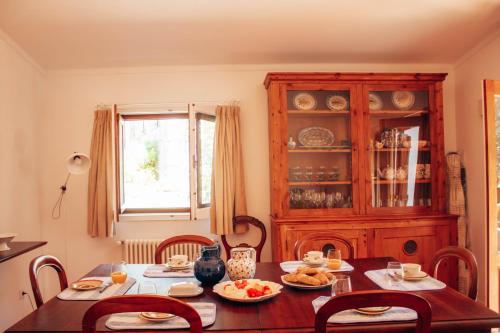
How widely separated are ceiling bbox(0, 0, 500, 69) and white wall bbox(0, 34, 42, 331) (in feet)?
0.71

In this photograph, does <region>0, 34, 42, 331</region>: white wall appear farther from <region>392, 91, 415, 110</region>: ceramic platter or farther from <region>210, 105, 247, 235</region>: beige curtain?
<region>392, 91, 415, 110</region>: ceramic platter

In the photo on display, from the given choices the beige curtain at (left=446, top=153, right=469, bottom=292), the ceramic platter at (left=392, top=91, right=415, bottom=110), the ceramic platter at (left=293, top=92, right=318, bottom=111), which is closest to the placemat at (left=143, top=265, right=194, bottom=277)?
the ceramic platter at (left=293, top=92, right=318, bottom=111)

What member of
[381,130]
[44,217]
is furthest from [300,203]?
[44,217]

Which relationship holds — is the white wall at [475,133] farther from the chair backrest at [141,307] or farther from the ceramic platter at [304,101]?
the chair backrest at [141,307]

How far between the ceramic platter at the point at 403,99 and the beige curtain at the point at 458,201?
0.61 meters

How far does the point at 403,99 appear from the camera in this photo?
338 cm

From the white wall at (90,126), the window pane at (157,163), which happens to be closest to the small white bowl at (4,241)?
the white wall at (90,126)

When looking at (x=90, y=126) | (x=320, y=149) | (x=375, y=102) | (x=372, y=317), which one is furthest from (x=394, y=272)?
(x=90, y=126)

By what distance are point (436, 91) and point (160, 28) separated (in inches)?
93.1

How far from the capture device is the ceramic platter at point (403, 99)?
132 inches

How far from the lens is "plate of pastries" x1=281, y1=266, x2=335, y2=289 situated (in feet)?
5.73

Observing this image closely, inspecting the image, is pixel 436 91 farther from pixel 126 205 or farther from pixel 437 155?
pixel 126 205

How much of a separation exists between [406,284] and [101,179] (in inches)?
102

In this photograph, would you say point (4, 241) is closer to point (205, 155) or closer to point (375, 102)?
point (205, 155)
